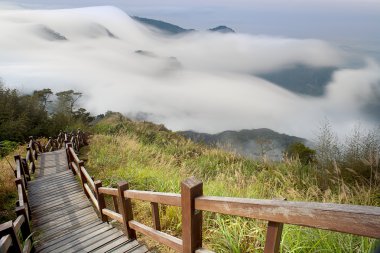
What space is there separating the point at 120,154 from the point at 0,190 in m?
4.09

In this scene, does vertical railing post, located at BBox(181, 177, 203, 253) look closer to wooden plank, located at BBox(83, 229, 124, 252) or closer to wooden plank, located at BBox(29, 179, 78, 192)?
wooden plank, located at BBox(83, 229, 124, 252)

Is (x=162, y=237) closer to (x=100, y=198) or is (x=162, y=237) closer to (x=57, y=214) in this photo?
(x=100, y=198)

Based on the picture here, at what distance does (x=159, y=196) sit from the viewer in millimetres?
3445

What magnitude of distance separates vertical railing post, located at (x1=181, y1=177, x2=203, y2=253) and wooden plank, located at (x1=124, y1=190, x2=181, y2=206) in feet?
0.68

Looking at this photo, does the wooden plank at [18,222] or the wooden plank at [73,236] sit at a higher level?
the wooden plank at [18,222]

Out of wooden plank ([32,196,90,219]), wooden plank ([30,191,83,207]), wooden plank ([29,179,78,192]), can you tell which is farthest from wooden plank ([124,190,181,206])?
wooden plank ([29,179,78,192])

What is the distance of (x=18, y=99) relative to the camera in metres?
30.4

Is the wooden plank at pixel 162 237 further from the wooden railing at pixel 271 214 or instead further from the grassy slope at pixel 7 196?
the grassy slope at pixel 7 196

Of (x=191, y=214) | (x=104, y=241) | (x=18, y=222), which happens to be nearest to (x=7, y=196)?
(x=18, y=222)

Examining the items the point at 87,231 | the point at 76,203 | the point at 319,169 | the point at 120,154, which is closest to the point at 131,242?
the point at 87,231

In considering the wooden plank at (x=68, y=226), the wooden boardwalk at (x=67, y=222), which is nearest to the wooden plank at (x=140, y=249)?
the wooden boardwalk at (x=67, y=222)

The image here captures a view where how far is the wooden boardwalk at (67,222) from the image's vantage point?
488 centimetres

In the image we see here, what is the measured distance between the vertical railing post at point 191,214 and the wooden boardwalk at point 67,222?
1708 millimetres

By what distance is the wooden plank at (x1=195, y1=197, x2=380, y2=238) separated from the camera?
1.37 m
